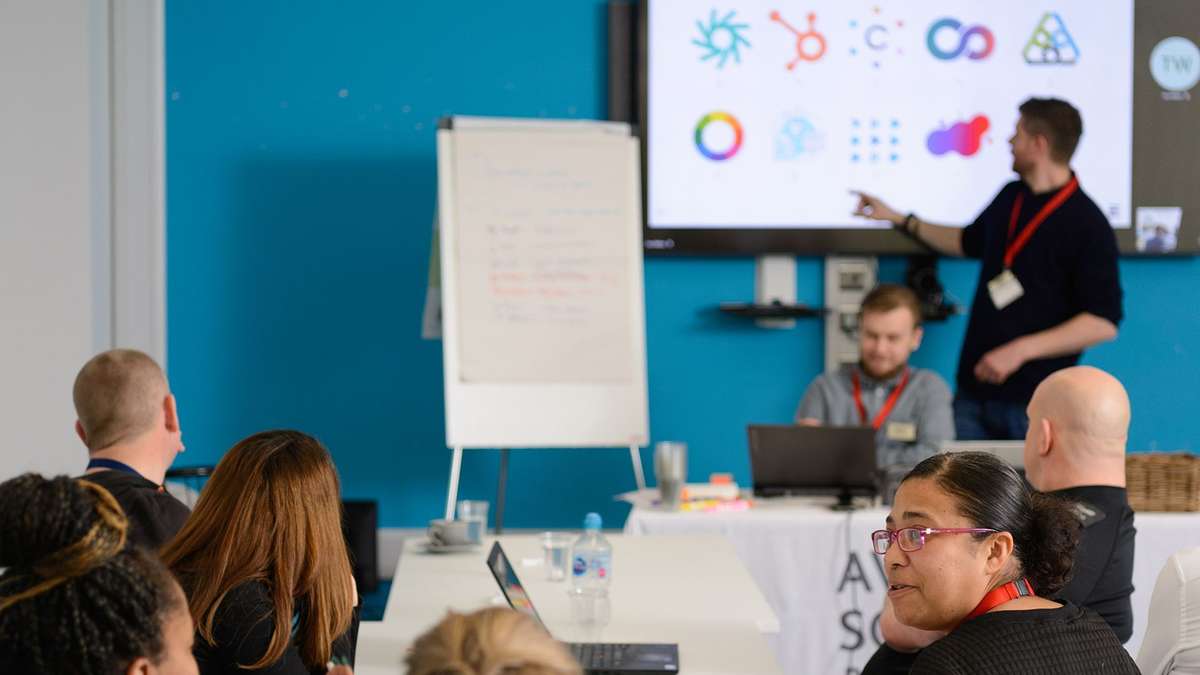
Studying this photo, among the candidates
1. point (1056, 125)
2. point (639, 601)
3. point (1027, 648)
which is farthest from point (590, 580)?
point (1056, 125)

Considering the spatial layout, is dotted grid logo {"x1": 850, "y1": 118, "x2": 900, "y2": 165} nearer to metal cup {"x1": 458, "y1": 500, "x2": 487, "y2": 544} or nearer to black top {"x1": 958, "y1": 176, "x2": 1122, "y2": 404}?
black top {"x1": 958, "y1": 176, "x2": 1122, "y2": 404}

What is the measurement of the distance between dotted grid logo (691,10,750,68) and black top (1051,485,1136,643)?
309cm

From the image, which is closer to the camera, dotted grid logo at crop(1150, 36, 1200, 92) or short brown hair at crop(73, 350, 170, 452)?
short brown hair at crop(73, 350, 170, 452)

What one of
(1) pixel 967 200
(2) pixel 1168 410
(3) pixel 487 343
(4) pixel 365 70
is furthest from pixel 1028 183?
(4) pixel 365 70

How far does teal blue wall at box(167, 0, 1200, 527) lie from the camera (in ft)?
18.0

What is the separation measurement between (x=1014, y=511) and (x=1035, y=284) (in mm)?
2924

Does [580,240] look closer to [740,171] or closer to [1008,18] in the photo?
[740,171]

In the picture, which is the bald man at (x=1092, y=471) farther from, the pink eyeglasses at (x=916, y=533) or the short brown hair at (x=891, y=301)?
the short brown hair at (x=891, y=301)

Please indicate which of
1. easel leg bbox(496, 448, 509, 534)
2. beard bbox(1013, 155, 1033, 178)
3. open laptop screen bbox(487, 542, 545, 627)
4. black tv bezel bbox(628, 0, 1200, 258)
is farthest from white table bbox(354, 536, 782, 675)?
black tv bezel bbox(628, 0, 1200, 258)

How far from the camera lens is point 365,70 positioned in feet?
18.0

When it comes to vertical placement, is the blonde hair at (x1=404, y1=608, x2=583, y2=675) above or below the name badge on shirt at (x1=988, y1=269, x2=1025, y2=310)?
below

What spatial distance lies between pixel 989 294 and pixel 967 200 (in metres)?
0.82

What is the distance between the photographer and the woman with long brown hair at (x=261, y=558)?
189 cm

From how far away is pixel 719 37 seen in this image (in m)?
5.36
